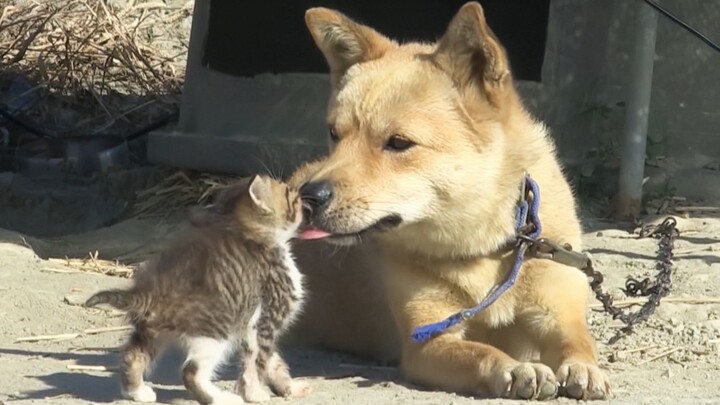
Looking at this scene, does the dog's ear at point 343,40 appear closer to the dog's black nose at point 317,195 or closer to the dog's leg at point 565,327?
the dog's black nose at point 317,195

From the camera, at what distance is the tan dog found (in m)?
4.43

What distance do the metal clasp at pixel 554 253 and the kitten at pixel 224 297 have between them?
0.93 m

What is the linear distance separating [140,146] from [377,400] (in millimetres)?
5829

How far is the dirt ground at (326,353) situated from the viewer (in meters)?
4.43

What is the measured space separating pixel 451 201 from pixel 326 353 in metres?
1.22

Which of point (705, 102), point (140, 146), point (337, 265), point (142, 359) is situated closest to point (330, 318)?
point (337, 265)

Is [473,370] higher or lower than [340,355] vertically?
higher

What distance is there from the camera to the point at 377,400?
14.1 ft

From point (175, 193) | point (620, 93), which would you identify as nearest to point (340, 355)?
point (620, 93)

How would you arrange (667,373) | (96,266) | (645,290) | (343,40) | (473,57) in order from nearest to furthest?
(473,57) < (667,373) < (343,40) < (645,290) < (96,266)

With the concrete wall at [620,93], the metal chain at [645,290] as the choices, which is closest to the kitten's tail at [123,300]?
the metal chain at [645,290]

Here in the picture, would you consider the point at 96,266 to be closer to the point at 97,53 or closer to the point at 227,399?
the point at 227,399

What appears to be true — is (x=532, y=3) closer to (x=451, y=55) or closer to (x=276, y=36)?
(x=276, y=36)

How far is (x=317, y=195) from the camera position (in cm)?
438
